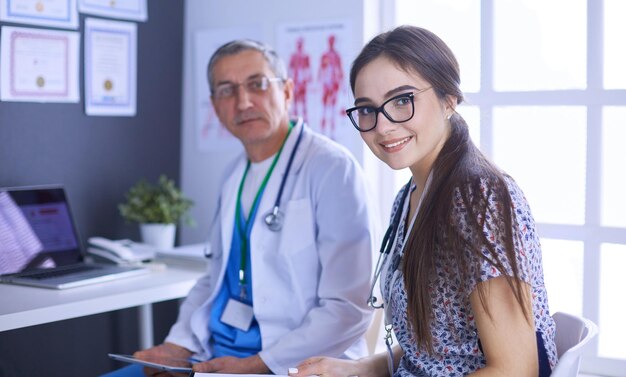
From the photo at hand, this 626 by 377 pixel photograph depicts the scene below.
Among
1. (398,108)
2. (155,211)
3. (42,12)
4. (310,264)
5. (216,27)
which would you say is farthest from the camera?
(216,27)

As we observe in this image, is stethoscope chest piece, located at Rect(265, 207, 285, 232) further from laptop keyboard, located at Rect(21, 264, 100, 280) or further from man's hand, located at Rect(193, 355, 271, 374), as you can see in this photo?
laptop keyboard, located at Rect(21, 264, 100, 280)

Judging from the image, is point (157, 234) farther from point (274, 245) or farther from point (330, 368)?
point (330, 368)

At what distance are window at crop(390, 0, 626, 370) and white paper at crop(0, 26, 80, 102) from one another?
1.44 meters

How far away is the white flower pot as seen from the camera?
302cm

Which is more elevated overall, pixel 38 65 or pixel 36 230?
pixel 38 65

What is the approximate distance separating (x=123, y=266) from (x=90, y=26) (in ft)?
3.18

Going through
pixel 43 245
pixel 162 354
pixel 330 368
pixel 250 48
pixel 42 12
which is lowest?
pixel 162 354

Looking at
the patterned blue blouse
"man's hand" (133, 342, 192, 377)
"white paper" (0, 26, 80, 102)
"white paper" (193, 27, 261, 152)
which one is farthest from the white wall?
the patterned blue blouse

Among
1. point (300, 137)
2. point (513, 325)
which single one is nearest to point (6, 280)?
point (300, 137)

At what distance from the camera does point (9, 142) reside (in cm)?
276

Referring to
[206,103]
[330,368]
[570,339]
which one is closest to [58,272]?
[206,103]

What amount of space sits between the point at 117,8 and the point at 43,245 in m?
1.03

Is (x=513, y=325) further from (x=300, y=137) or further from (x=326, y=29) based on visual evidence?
(x=326, y=29)

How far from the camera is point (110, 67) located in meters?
3.08
